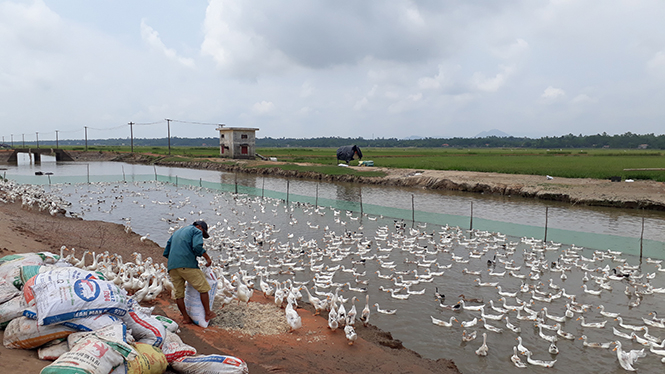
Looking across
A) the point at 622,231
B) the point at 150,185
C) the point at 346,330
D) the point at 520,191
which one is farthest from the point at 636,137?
the point at 346,330

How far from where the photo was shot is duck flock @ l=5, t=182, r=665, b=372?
8680mm

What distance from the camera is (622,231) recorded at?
20406mm

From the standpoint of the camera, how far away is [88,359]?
425cm

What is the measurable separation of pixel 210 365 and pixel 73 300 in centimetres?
187

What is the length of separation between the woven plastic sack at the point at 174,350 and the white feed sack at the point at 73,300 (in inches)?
30.9

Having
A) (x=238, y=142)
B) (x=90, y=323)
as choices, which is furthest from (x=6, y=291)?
(x=238, y=142)

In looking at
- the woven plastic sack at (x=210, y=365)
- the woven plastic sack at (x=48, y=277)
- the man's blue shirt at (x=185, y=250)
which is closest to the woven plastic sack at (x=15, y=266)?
the woven plastic sack at (x=48, y=277)

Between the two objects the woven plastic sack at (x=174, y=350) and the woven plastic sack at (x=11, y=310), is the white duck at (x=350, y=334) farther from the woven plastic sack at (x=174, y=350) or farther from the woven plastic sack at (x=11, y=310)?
the woven plastic sack at (x=11, y=310)

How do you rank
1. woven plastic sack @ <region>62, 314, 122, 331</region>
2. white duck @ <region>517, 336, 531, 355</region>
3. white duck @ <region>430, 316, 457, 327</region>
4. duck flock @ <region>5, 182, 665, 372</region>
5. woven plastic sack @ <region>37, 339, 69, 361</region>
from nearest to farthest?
woven plastic sack @ <region>37, 339, 69, 361</region> → woven plastic sack @ <region>62, 314, 122, 331</region> → white duck @ <region>517, 336, 531, 355</region> → duck flock @ <region>5, 182, 665, 372</region> → white duck @ <region>430, 316, 457, 327</region>

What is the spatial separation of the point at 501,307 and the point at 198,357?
8598 mm

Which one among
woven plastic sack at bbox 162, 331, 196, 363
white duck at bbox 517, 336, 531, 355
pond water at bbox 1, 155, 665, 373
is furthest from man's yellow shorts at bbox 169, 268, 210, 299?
white duck at bbox 517, 336, 531, 355

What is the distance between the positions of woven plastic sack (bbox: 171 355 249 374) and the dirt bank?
2861 centimetres

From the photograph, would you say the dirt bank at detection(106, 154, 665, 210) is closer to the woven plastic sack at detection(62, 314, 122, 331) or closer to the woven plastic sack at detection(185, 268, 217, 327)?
the woven plastic sack at detection(185, 268, 217, 327)

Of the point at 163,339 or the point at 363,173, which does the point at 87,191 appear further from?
the point at 163,339
